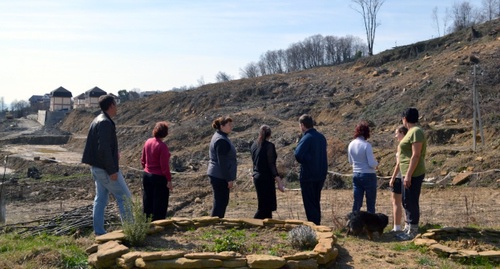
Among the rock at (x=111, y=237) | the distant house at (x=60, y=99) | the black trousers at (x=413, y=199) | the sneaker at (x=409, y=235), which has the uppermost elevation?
the distant house at (x=60, y=99)

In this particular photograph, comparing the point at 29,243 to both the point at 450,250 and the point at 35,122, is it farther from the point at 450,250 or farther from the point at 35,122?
the point at 35,122

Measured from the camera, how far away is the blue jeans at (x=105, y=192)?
277 inches

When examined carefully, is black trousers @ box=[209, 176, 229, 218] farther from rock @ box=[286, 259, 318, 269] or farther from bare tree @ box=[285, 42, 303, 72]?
bare tree @ box=[285, 42, 303, 72]

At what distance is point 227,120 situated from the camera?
7980 mm

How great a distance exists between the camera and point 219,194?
804 cm

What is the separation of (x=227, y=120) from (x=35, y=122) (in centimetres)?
6443

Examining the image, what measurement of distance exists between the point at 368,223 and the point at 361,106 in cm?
2281

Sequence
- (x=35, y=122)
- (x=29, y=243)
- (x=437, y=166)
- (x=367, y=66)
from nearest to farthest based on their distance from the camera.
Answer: (x=29, y=243)
(x=437, y=166)
(x=367, y=66)
(x=35, y=122)

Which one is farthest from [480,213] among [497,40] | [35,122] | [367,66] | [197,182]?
[35,122]

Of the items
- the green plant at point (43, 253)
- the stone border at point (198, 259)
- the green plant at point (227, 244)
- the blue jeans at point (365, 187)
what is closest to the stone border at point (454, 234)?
the blue jeans at point (365, 187)

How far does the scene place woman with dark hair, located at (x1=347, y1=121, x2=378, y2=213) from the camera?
7973mm

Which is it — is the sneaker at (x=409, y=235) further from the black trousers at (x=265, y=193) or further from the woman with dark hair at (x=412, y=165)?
the black trousers at (x=265, y=193)

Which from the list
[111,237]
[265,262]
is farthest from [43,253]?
Answer: [265,262]

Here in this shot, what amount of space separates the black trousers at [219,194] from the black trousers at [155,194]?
2.13ft
